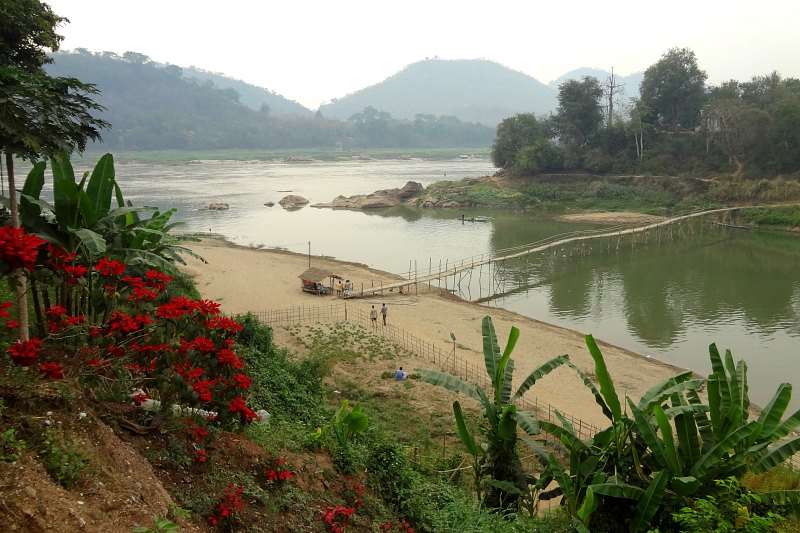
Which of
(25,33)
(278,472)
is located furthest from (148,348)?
(25,33)

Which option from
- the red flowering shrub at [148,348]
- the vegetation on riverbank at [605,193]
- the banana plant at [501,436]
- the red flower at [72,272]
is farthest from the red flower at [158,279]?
the vegetation on riverbank at [605,193]

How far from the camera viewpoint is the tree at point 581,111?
62.8m

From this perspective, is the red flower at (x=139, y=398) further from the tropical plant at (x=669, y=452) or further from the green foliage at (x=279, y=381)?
the tropical plant at (x=669, y=452)

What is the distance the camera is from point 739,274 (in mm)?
30922

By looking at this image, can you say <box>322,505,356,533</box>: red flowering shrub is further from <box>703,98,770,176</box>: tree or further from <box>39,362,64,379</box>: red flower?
<box>703,98,770,176</box>: tree

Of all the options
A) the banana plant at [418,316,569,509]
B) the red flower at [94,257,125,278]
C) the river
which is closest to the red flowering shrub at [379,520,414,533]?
the banana plant at [418,316,569,509]

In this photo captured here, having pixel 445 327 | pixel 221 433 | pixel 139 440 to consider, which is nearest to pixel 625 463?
pixel 221 433

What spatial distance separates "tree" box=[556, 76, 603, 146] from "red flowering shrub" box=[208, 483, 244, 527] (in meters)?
63.1

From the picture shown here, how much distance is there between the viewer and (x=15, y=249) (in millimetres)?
5148

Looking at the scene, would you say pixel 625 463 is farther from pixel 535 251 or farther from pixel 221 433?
pixel 535 251

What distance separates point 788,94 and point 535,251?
34.2m

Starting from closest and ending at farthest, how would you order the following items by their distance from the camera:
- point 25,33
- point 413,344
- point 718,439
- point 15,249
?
point 15,249
point 718,439
point 25,33
point 413,344

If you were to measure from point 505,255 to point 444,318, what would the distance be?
40.3 ft

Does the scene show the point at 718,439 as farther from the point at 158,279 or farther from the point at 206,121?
the point at 206,121
